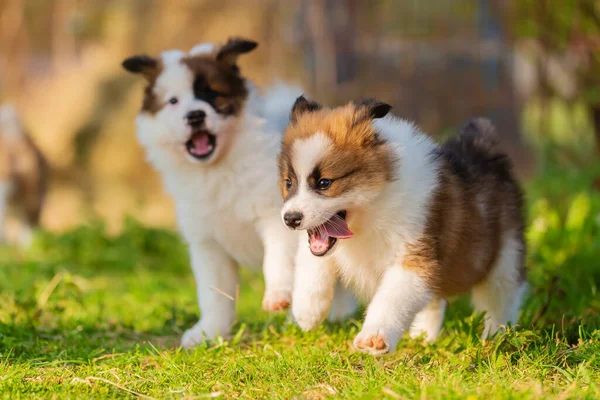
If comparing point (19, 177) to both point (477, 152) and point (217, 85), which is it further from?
point (477, 152)

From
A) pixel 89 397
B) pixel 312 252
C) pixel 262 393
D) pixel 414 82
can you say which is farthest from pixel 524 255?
pixel 414 82

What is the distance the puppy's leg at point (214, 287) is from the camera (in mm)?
4668

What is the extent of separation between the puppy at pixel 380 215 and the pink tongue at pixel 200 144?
88cm

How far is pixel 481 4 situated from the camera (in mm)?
9469

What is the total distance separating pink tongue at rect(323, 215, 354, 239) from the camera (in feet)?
11.8

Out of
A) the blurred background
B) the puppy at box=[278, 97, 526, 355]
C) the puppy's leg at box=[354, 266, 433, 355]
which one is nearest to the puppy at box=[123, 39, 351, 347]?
the puppy at box=[278, 97, 526, 355]

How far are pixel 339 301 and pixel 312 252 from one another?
4.80 feet

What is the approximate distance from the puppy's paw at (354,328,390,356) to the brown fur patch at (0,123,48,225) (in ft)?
23.4

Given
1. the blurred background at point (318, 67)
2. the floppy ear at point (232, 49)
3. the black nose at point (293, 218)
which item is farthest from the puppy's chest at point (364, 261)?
the blurred background at point (318, 67)

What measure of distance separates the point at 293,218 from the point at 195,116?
1.33 metres

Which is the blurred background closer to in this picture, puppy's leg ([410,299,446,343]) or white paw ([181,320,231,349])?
puppy's leg ([410,299,446,343])

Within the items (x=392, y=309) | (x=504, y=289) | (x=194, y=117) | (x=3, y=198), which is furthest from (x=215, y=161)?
(x=3, y=198)

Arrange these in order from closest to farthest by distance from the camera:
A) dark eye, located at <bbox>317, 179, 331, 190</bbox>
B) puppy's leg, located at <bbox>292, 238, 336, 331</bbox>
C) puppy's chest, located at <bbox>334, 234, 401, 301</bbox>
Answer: dark eye, located at <bbox>317, 179, 331, 190</bbox>, puppy's chest, located at <bbox>334, 234, 401, 301</bbox>, puppy's leg, located at <bbox>292, 238, 336, 331</bbox>

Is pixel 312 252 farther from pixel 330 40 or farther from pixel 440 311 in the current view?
pixel 330 40
